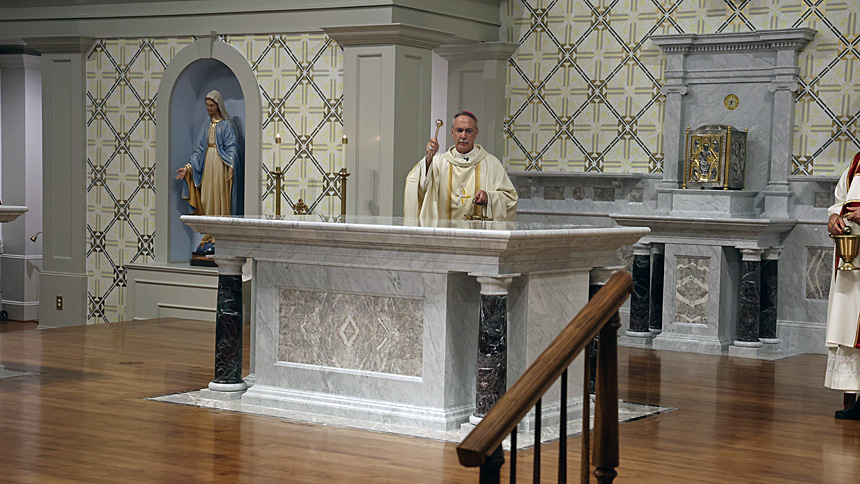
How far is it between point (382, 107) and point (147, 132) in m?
2.80

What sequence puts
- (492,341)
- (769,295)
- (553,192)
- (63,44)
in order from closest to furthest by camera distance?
(492,341), (769,295), (553,192), (63,44)

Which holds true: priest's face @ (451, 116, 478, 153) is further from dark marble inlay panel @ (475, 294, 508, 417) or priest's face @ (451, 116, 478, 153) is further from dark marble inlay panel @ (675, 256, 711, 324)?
dark marble inlay panel @ (675, 256, 711, 324)

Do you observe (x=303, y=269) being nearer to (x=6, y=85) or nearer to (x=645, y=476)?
(x=645, y=476)

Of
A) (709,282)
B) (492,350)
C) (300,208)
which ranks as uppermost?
(300,208)

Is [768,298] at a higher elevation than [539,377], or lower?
lower

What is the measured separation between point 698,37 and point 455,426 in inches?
211

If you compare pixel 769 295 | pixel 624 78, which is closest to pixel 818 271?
pixel 769 295

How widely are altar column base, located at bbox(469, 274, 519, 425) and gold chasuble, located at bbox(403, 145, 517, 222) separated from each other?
1.52m

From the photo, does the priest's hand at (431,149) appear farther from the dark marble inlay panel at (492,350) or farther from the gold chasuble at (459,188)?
the dark marble inlay panel at (492,350)

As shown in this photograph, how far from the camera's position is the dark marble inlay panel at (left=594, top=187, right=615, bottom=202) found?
10602 millimetres

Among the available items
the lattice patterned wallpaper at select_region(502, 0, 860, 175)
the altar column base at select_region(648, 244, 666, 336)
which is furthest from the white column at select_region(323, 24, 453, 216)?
the altar column base at select_region(648, 244, 666, 336)

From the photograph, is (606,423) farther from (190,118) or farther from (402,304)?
(190,118)

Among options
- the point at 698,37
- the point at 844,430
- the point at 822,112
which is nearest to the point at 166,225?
the point at 698,37

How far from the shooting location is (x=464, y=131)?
23.6ft
